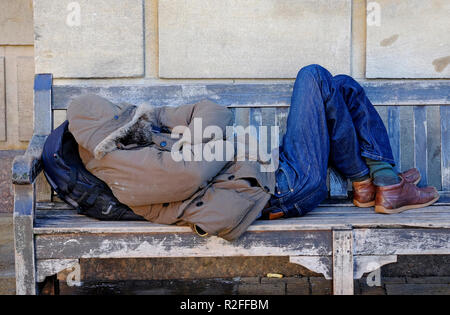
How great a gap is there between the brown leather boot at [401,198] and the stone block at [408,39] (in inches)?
37.2

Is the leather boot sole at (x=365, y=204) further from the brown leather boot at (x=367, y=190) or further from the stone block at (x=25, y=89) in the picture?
the stone block at (x=25, y=89)

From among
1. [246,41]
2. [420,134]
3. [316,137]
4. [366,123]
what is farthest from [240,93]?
[420,134]

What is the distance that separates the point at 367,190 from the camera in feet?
9.49

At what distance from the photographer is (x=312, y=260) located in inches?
98.0

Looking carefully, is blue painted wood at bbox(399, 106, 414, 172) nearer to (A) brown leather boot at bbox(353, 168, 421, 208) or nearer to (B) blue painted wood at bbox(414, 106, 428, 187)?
(B) blue painted wood at bbox(414, 106, 428, 187)

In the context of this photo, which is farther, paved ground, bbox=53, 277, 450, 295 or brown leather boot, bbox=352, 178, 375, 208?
paved ground, bbox=53, 277, 450, 295

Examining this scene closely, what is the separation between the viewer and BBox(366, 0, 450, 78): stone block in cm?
335

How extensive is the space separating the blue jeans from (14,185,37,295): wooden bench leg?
1319 mm

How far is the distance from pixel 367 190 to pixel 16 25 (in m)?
3.12

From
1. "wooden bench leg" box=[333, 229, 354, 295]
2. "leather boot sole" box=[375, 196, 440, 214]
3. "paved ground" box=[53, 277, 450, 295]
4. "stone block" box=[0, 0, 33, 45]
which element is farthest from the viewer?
"stone block" box=[0, 0, 33, 45]

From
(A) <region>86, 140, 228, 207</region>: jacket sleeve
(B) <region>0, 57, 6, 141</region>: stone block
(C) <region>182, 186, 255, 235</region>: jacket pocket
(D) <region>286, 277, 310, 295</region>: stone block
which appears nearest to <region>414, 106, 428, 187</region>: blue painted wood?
(D) <region>286, 277, 310, 295</region>: stone block

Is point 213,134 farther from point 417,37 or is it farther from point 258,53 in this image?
point 417,37
